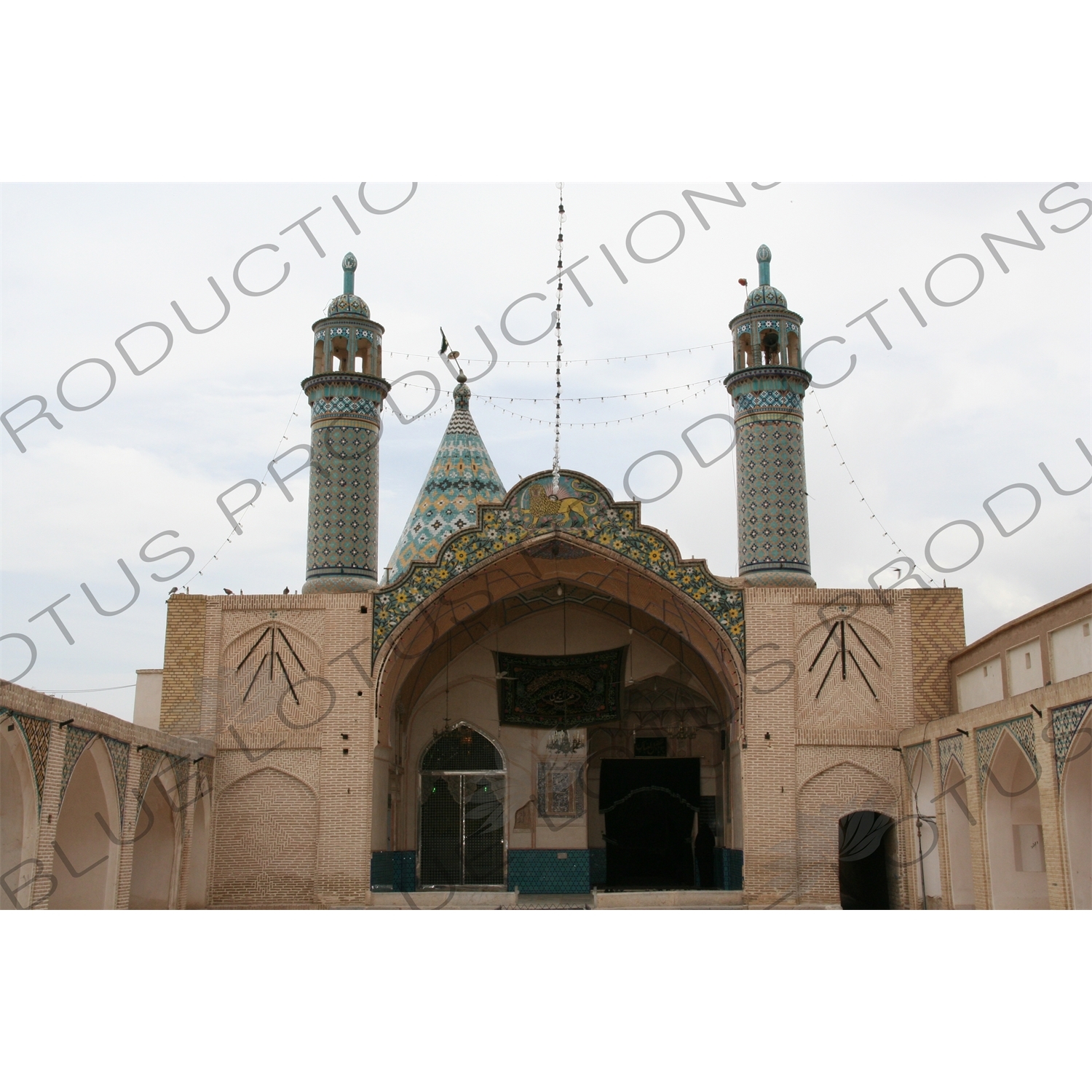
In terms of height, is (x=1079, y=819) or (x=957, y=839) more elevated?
(x=1079, y=819)

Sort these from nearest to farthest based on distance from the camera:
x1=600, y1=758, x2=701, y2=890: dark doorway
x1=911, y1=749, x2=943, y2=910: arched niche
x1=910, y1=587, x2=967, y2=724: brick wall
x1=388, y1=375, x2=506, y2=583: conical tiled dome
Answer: x1=911, y1=749, x2=943, y2=910: arched niche < x1=910, y1=587, x2=967, y2=724: brick wall < x1=600, y1=758, x2=701, y2=890: dark doorway < x1=388, y1=375, x2=506, y2=583: conical tiled dome

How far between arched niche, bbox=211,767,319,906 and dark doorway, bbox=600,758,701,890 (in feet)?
14.6

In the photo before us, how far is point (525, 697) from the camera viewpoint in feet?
47.2

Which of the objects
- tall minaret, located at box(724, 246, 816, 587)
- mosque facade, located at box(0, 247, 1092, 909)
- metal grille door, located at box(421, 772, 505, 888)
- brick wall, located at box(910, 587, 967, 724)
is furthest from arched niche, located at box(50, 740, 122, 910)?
brick wall, located at box(910, 587, 967, 724)

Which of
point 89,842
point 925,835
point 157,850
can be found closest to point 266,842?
point 157,850

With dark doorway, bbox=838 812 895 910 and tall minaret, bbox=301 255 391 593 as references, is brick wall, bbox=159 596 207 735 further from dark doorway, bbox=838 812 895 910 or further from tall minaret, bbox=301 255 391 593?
dark doorway, bbox=838 812 895 910

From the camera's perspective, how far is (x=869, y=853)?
12.2 metres

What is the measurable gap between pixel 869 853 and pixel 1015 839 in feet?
8.66

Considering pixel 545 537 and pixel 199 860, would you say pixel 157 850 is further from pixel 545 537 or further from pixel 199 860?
pixel 545 537

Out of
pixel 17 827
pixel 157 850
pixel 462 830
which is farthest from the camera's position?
pixel 462 830

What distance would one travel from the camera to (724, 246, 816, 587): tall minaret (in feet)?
43.1

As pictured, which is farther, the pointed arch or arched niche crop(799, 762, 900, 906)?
arched niche crop(799, 762, 900, 906)

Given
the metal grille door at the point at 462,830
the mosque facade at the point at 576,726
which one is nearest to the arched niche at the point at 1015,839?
the mosque facade at the point at 576,726

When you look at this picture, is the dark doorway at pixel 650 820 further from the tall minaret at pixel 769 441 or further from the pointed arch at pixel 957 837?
the pointed arch at pixel 957 837
